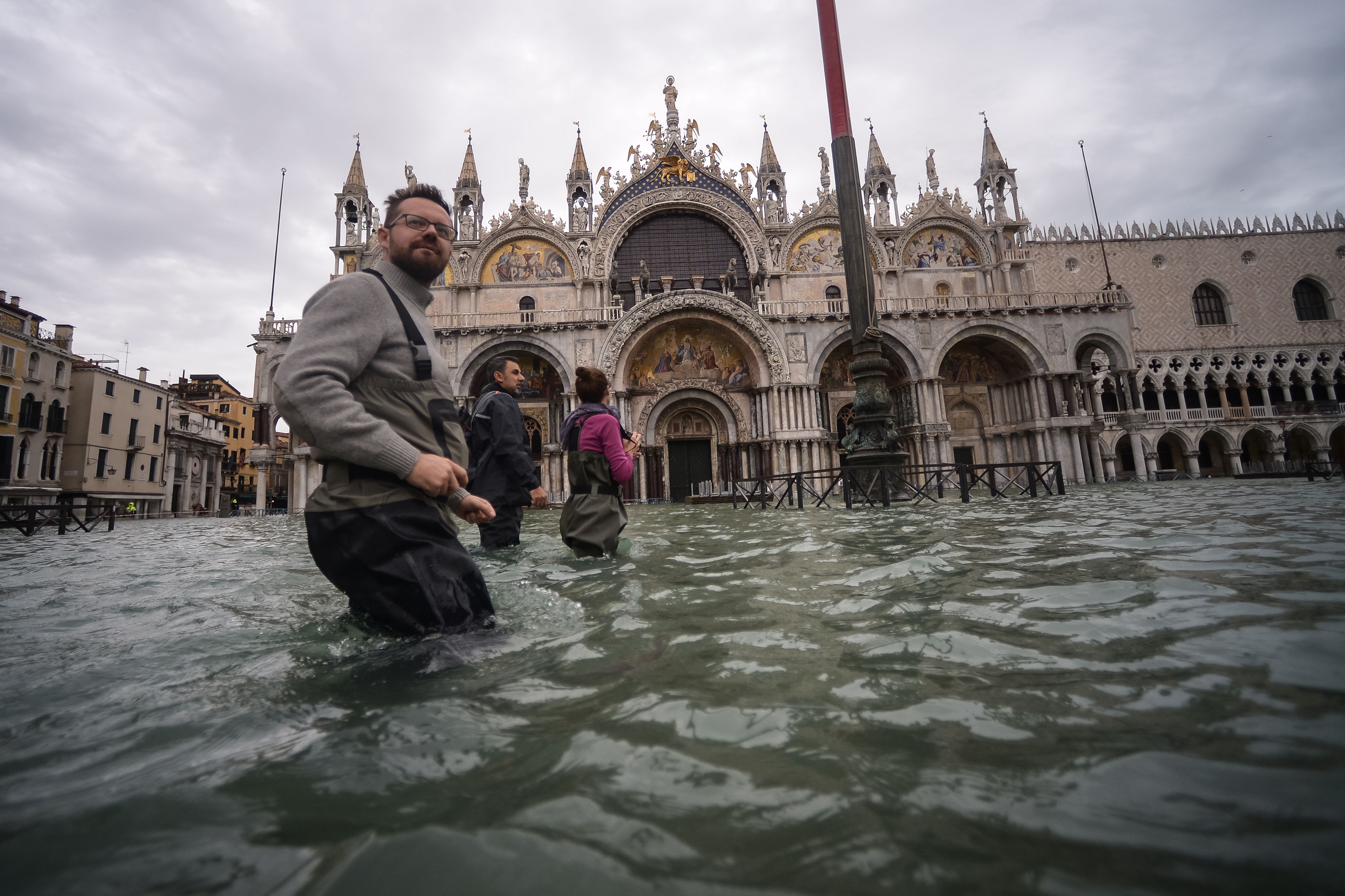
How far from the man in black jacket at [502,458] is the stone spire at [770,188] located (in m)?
20.7

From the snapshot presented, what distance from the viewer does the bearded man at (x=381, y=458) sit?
1886 mm

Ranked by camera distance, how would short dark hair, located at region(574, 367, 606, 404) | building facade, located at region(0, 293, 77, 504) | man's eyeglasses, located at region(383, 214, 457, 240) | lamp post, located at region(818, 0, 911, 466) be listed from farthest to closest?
building facade, located at region(0, 293, 77, 504) < lamp post, located at region(818, 0, 911, 466) < short dark hair, located at region(574, 367, 606, 404) < man's eyeglasses, located at region(383, 214, 457, 240)

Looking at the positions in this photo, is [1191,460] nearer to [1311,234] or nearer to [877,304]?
[1311,234]

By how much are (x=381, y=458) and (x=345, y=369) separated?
345 millimetres

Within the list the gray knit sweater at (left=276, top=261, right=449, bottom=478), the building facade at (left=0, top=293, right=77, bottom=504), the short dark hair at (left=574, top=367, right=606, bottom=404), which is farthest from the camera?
the building facade at (left=0, top=293, right=77, bottom=504)

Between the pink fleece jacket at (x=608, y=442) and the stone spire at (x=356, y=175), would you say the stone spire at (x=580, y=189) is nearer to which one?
the stone spire at (x=356, y=175)

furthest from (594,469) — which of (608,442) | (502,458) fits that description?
(502,458)

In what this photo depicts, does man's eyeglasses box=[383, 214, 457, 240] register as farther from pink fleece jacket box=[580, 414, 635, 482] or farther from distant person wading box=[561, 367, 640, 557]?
pink fleece jacket box=[580, 414, 635, 482]

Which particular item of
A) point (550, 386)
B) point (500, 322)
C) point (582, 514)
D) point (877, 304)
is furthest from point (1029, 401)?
point (582, 514)

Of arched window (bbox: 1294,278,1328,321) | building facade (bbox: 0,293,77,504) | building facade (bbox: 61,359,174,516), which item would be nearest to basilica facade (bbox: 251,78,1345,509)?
arched window (bbox: 1294,278,1328,321)

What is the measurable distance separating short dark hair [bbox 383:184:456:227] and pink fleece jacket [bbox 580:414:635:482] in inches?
83.7

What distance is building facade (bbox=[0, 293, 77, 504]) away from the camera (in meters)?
24.0

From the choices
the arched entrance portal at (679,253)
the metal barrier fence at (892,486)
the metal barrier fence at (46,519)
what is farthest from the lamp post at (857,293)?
the metal barrier fence at (46,519)

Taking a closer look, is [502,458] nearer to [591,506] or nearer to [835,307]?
[591,506]
